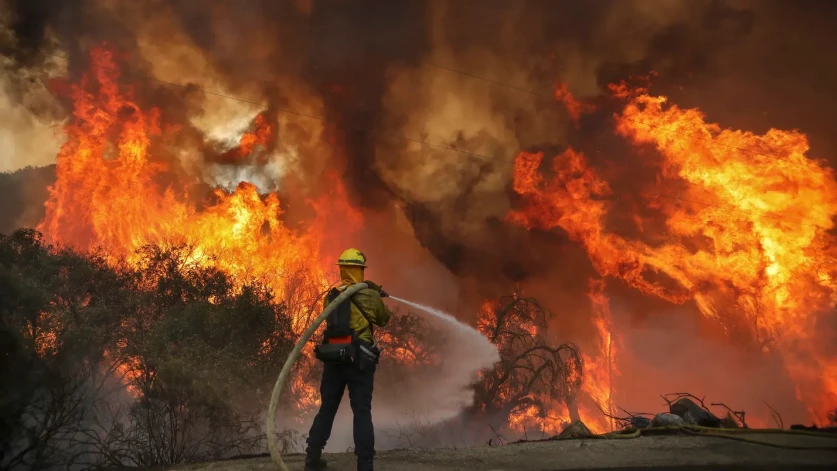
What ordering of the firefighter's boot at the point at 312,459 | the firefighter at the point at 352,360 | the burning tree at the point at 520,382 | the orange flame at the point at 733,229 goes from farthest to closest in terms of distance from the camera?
the orange flame at the point at 733,229 → the burning tree at the point at 520,382 → the firefighter's boot at the point at 312,459 → the firefighter at the point at 352,360

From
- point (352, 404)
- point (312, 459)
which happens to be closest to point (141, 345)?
point (312, 459)

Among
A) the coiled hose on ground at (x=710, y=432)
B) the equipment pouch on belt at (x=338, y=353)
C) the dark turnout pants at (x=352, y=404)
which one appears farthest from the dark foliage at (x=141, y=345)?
the coiled hose on ground at (x=710, y=432)

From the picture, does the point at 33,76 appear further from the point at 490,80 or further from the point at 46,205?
the point at 490,80

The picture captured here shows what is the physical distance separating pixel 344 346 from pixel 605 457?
3062 mm

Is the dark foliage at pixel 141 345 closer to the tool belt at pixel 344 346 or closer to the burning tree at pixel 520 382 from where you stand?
the tool belt at pixel 344 346

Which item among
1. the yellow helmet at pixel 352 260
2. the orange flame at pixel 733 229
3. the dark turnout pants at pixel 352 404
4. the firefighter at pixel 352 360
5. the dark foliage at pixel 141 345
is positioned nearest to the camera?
the dark turnout pants at pixel 352 404

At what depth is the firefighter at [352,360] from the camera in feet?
16.3

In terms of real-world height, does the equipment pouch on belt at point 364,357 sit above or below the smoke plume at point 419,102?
below

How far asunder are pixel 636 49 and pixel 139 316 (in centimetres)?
2153

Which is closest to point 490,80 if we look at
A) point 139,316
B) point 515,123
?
point 515,123

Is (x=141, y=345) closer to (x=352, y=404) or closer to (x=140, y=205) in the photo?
(x=140, y=205)

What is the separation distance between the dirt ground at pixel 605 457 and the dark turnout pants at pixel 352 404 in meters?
0.53

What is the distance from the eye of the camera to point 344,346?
16.5 feet

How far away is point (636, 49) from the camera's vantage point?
22922 mm
